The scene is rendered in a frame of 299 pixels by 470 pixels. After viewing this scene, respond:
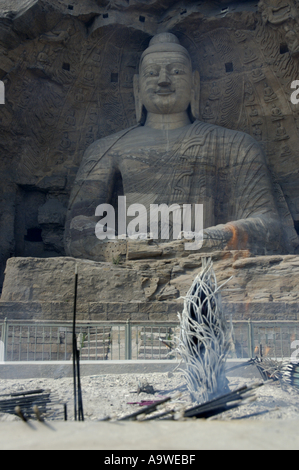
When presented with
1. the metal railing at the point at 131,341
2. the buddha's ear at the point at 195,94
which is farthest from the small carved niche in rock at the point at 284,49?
the metal railing at the point at 131,341

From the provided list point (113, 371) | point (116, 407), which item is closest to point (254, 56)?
point (113, 371)

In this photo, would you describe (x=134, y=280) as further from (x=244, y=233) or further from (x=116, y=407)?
(x=116, y=407)

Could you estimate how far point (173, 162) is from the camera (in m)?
8.61

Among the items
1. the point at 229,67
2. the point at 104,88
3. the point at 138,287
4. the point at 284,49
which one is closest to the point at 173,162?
the point at 104,88

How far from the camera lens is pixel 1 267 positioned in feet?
28.5

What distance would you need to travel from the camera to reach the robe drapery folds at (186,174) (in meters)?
8.37

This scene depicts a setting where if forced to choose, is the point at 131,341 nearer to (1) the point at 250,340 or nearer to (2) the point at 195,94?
(1) the point at 250,340

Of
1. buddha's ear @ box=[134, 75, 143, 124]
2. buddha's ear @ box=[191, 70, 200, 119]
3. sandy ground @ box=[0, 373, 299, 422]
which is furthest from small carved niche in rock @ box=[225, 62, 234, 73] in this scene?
sandy ground @ box=[0, 373, 299, 422]

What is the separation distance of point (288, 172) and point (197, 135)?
1937 millimetres

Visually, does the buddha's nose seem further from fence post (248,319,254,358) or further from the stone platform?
fence post (248,319,254,358)

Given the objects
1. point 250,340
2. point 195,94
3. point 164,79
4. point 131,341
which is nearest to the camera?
point 250,340

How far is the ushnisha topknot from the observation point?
8875 millimetres

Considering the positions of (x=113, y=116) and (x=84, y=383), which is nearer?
(x=84, y=383)

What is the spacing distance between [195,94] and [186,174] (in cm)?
182
